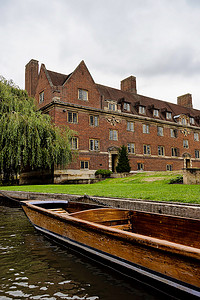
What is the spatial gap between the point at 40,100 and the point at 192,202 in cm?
2466

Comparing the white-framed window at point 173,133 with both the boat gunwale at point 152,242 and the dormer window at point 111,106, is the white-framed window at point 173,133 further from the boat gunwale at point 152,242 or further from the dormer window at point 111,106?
the boat gunwale at point 152,242

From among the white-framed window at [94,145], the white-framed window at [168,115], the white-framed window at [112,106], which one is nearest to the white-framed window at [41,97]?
the white-framed window at [94,145]

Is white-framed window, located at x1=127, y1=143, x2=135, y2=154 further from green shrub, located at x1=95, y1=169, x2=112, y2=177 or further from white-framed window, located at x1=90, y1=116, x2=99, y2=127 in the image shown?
green shrub, located at x1=95, y1=169, x2=112, y2=177

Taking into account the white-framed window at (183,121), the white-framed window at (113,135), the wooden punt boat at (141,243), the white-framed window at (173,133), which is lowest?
the wooden punt boat at (141,243)

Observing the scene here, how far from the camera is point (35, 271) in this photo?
407cm

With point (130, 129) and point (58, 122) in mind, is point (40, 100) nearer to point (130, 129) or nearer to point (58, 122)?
point (58, 122)

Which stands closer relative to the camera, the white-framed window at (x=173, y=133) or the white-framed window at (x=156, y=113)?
the white-framed window at (x=156, y=113)

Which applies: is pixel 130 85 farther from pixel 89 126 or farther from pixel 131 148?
pixel 89 126

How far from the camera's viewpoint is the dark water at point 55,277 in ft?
10.8

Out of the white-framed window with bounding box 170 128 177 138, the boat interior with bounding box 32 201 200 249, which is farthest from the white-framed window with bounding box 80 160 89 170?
the boat interior with bounding box 32 201 200 249

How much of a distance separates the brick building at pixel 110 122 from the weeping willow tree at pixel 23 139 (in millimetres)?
4078

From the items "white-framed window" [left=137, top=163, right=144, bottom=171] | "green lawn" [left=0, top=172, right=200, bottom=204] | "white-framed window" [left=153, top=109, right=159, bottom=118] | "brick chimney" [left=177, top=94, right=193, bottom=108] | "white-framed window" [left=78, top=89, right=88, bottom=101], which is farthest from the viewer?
"brick chimney" [left=177, top=94, right=193, bottom=108]

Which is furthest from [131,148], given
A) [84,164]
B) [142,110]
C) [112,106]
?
[84,164]

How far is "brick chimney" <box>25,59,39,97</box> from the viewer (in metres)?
31.6
